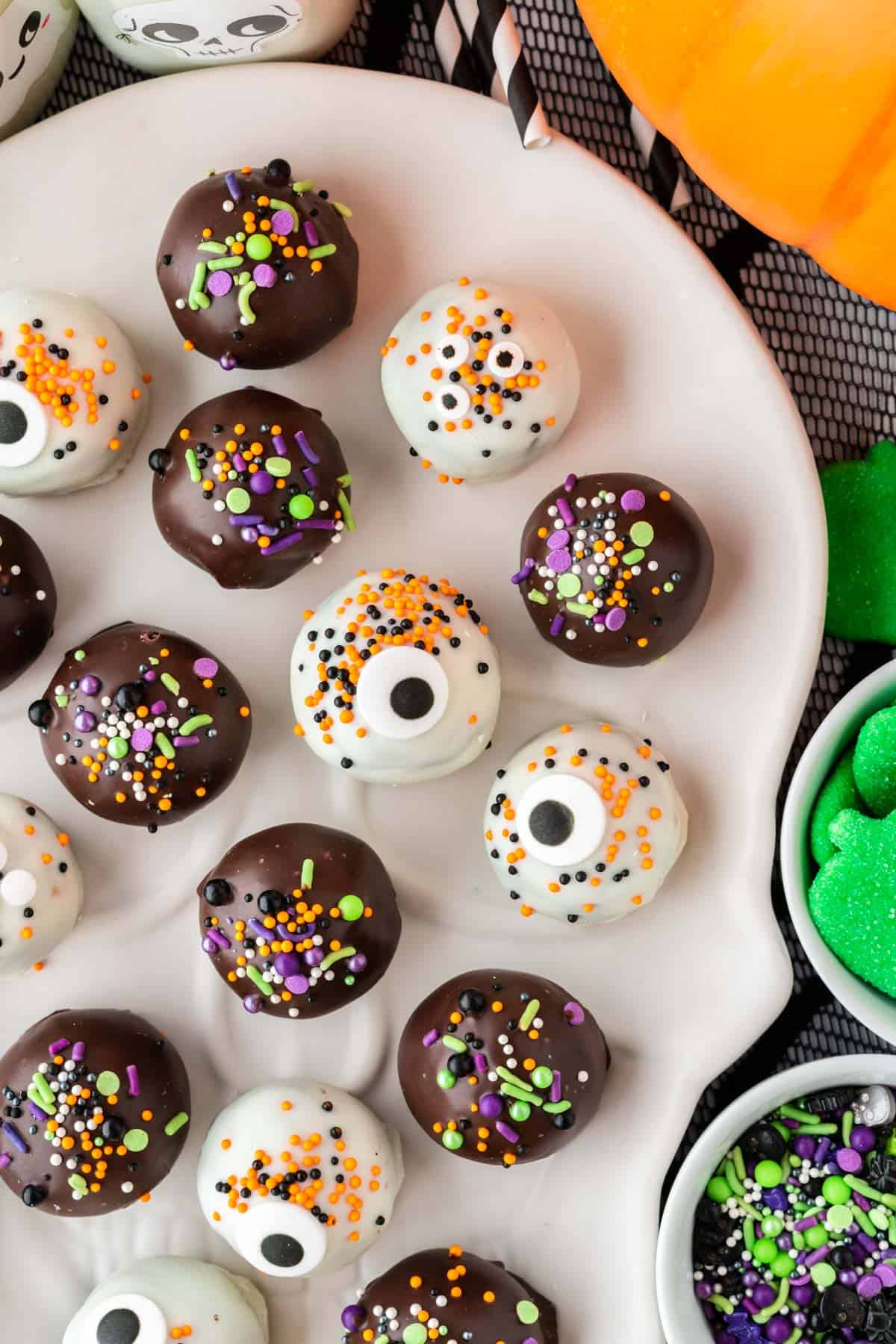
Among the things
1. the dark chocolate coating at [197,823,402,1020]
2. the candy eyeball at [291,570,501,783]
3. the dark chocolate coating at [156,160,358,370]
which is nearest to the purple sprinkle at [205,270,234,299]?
the dark chocolate coating at [156,160,358,370]

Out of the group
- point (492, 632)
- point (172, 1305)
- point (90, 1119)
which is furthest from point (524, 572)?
point (172, 1305)

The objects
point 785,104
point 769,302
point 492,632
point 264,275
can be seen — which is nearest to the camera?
point 785,104

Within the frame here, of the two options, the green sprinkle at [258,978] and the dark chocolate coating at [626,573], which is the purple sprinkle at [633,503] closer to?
the dark chocolate coating at [626,573]

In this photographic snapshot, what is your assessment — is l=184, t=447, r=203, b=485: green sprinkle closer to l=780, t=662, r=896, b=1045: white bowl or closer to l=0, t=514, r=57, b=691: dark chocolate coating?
l=0, t=514, r=57, b=691: dark chocolate coating

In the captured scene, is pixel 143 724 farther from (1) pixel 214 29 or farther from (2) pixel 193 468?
(1) pixel 214 29

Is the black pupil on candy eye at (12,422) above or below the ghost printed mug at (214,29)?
below

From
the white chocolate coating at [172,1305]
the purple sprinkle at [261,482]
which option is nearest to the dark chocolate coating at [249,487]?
the purple sprinkle at [261,482]
